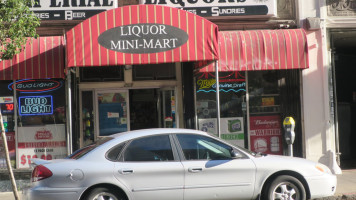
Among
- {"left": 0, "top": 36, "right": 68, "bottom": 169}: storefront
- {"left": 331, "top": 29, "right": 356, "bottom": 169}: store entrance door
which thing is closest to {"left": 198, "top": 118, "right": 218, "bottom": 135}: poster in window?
{"left": 0, "top": 36, "right": 68, "bottom": 169}: storefront

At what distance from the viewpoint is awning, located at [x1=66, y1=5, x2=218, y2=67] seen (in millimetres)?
9242

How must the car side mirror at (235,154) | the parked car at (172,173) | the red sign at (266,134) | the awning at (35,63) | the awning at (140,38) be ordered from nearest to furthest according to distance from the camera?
the parked car at (172,173)
the car side mirror at (235,154)
the awning at (140,38)
the awning at (35,63)
the red sign at (266,134)

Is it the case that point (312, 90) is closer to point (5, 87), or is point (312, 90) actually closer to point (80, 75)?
point (80, 75)

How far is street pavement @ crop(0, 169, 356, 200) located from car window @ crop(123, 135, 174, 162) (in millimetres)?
3603

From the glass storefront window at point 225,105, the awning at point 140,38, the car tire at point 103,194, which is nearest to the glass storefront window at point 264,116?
the glass storefront window at point 225,105

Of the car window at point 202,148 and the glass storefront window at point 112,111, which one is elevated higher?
the glass storefront window at point 112,111

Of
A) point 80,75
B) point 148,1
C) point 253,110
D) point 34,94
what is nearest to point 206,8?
point 148,1

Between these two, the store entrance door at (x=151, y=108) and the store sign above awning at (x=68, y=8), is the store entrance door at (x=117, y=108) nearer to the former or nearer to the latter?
the store entrance door at (x=151, y=108)

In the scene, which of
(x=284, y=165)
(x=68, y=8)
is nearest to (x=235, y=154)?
(x=284, y=165)

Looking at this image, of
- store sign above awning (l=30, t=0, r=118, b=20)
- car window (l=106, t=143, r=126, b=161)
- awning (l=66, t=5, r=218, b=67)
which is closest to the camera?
car window (l=106, t=143, r=126, b=161)

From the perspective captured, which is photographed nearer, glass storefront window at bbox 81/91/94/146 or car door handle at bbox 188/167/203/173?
car door handle at bbox 188/167/203/173

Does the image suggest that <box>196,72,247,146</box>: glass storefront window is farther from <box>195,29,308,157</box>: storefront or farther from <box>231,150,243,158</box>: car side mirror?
<box>231,150,243,158</box>: car side mirror

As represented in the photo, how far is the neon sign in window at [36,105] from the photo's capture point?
11.1 meters

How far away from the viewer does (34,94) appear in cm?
1120
